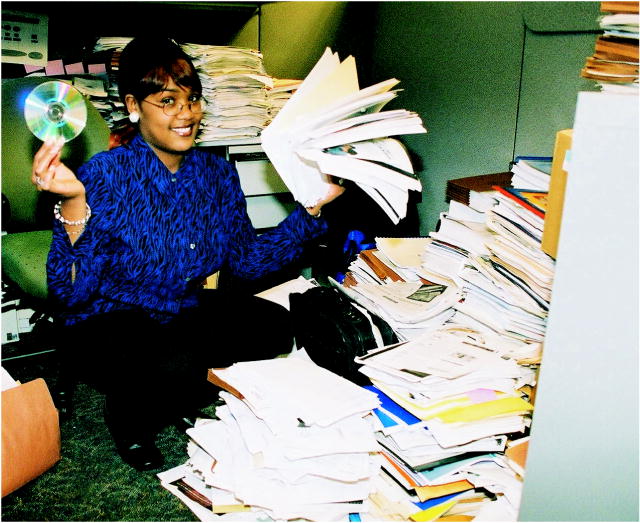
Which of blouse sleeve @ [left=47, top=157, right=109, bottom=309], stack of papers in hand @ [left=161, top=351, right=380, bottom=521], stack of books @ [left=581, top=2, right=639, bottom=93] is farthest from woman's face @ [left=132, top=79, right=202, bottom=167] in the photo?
stack of books @ [left=581, top=2, right=639, bottom=93]

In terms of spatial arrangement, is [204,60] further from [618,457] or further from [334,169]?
[618,457]

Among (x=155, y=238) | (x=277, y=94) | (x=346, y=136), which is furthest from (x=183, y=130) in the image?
(x=277, y=94)

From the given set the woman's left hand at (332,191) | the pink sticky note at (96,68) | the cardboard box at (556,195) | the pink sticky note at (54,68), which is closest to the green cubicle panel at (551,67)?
the cardboard box at (556,195)

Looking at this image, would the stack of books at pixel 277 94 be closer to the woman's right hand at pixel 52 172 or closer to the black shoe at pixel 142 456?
the woman's right hand at pixel 52 172

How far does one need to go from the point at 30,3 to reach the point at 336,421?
1950 mm

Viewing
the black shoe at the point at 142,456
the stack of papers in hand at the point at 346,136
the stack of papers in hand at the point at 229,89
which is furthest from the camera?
the stack of papers in hand at the point at 229,89

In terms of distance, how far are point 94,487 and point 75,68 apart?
1.62 meters

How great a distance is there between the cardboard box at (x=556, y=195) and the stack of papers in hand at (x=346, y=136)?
28 cm

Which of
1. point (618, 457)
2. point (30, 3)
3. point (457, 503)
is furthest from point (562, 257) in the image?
point (30, 3)

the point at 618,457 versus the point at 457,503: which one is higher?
the point at 618,457

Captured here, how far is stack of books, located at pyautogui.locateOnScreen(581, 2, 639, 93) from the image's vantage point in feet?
3.48

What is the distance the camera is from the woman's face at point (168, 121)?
1.62 metres

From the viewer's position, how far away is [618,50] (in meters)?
1.09

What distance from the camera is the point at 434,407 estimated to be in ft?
4.16
